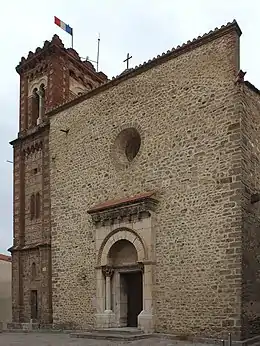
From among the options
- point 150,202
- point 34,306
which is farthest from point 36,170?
point 150,202

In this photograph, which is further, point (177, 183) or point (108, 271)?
point (108, 271)

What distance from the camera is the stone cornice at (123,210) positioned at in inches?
569

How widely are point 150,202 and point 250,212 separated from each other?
10.2 ft

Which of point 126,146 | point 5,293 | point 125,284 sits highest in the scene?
point 126,146

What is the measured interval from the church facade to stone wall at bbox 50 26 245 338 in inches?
1.5

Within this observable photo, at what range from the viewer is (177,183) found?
14094 millimetres

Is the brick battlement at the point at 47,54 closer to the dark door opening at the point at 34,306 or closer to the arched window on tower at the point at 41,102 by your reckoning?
the arched window on tower at the point at 41,102

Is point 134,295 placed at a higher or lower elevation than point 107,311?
higher

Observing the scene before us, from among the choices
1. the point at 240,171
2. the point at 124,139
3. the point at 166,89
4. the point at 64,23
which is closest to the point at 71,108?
the point at 124,139

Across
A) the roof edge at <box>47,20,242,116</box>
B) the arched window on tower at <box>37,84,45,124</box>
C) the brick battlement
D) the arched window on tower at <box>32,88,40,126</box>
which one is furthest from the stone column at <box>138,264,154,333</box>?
the brick battlement

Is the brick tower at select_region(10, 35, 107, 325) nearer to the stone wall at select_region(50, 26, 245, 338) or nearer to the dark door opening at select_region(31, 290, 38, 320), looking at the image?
the dark door opening at select_region(31, 290, 38, 320)

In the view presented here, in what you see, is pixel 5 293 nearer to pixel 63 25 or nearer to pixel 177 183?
pixel 63 25

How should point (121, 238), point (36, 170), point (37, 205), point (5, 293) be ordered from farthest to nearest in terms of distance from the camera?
point (5, 293) → point (36, 170) → point (37, 205) → point (121, 238)

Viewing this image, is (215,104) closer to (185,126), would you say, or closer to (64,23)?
(185,126)
